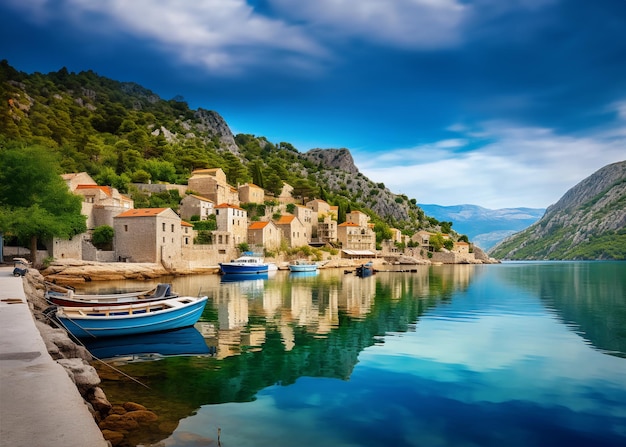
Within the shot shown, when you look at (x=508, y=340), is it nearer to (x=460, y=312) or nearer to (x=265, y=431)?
(x=460, y=312)

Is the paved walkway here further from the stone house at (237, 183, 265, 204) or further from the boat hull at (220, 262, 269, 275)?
the stone house at (237, 183, 265, 204)

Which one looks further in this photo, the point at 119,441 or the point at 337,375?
the point at 337,375

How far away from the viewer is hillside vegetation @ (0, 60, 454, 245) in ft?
214

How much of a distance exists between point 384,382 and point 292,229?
190 ft

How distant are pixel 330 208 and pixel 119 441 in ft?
266

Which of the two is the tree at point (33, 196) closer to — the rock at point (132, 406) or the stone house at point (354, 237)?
the rock at point (132, 406)

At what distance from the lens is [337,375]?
10.9m

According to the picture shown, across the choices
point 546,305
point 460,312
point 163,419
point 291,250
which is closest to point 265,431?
point 163,419

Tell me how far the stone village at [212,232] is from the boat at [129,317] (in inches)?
1126

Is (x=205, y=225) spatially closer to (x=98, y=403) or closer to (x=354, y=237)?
(x=354, y=237)

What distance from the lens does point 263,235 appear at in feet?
201

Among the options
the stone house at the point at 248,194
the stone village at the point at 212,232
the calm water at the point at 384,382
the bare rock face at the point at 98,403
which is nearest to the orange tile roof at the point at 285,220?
the stone village at the point at 212,232

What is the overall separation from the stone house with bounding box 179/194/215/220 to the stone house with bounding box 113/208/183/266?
11.3 m

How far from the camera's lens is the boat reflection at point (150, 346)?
1291 cm
